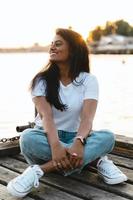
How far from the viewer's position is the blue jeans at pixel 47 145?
4.78m

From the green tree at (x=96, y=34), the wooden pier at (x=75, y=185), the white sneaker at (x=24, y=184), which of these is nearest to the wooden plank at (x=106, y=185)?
the wooden pier at (x=75, y=185)

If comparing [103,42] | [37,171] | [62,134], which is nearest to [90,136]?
[62,134]

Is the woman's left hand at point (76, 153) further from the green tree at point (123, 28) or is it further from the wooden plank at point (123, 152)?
the green tree at point (123, 28)

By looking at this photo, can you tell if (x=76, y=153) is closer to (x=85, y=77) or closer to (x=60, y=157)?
(x=60, y=157)

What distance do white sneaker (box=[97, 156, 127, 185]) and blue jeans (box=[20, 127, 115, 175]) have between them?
0.28 feet

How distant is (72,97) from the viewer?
4973 millimetres

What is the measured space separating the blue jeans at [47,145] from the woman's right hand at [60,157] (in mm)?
158

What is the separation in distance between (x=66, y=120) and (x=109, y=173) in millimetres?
678

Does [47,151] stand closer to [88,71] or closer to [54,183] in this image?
[54,183]

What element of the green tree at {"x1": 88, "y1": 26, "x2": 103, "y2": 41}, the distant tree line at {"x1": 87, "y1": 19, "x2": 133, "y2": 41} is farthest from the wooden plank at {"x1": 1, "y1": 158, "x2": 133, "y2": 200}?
the green tree at {"x1": 88, "y1": 26, "x2": 103, "y2": 41}

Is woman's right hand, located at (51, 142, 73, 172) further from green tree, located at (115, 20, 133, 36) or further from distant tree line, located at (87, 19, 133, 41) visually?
distant tree line, located at (87, 19, 133, 41)

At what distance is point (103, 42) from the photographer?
130250 millimetres

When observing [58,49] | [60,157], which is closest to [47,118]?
[60,157]

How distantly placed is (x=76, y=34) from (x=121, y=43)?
129996mm
